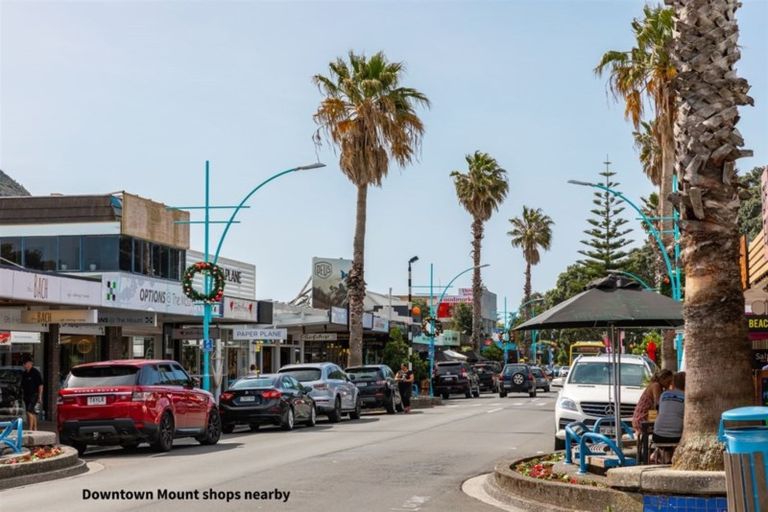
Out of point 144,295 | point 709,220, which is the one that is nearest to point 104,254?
point 144,295

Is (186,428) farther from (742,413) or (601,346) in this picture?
(601,346)

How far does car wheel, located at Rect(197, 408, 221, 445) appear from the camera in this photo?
69.5ft

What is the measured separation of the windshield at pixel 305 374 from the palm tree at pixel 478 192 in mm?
34446

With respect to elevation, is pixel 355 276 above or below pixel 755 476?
above

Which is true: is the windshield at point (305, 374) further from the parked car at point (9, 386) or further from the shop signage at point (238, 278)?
the shop signage at point (238, 278)

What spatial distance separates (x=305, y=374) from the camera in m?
29.8

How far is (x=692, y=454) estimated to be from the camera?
1059cm

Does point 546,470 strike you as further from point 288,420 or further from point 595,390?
point 288,420

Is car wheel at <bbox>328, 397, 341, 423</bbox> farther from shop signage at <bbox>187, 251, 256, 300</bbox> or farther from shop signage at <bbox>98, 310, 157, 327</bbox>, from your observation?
shop signage at <bbox>187, 251, 256, 300</bbox>

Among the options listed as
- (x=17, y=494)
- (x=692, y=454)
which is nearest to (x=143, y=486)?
(x=17, y=494)

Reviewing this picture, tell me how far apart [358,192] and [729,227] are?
30270mm

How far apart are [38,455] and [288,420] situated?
1021 centimetres

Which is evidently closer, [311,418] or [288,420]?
[288,420]

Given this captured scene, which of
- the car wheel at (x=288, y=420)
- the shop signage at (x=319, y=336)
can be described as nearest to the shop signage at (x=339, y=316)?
the shop signage at (x=319, y=336)
